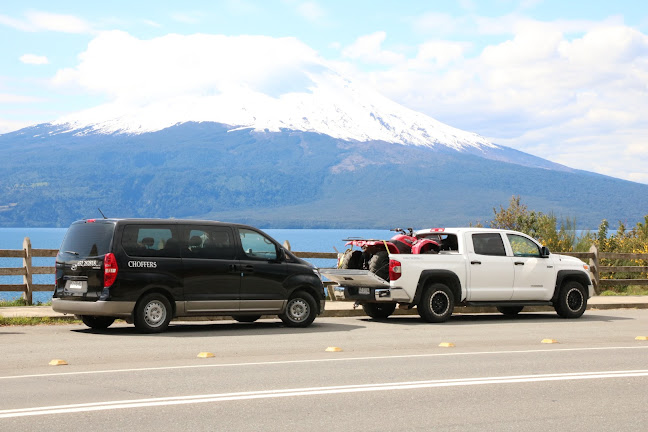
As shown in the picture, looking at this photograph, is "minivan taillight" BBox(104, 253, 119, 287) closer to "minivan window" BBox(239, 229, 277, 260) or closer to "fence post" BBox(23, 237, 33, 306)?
"minivan window" BBox(239, 229, 277, 260)

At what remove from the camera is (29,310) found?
699 inches

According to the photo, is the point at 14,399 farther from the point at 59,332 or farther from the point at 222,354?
the point at 59,332

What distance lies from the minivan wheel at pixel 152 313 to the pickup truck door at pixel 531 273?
7.03 m

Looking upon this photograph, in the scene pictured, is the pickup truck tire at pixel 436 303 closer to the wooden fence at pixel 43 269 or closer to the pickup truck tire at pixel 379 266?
the pickup truck tire at pixel 379 266

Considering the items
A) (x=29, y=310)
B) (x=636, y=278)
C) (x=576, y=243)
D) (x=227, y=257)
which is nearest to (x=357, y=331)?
(x=227, y=257)

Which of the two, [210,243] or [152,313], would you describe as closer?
[152,313]

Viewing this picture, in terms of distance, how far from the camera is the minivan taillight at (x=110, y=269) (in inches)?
561

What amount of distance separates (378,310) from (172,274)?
525cm

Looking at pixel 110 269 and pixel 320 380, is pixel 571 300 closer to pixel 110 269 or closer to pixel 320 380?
pixel 110 269

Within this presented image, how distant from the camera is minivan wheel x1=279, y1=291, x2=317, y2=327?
53.2ft

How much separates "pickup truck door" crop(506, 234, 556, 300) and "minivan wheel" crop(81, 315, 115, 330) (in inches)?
307

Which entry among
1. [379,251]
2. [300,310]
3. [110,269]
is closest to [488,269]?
[379,251]

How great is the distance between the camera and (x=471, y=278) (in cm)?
1748

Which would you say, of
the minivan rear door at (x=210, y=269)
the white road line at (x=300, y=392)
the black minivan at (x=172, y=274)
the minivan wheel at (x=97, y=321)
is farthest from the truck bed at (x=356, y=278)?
the white road line at (x=300, y=392)
